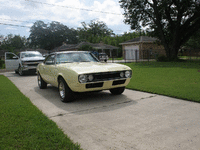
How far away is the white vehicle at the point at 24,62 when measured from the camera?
1456cm

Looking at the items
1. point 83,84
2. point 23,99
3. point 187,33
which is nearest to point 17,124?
point 83,84

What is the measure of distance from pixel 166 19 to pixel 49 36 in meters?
60.6

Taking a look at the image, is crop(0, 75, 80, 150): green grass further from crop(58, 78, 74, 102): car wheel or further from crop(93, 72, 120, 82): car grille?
crop(93, 72, 120, 82): car grille

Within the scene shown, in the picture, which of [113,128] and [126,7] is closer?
[113,128]

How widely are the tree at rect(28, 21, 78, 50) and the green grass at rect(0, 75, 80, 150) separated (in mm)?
76253

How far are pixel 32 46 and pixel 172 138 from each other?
84.8m

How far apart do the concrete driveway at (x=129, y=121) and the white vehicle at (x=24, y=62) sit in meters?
8.80

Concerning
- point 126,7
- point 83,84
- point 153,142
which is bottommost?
point 153,142

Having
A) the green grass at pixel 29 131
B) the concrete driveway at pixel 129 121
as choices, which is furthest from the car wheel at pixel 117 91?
the green grass at pixel 29 131

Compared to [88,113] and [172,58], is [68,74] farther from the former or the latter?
[172,58]

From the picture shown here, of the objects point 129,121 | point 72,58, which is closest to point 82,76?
point 72,58

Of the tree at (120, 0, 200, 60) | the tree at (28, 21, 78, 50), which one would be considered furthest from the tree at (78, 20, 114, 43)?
the tree at (120, 0, 200, 60)

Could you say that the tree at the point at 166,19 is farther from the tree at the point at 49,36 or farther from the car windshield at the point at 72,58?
the tree at the point at 49,36

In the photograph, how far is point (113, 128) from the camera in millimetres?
3898
